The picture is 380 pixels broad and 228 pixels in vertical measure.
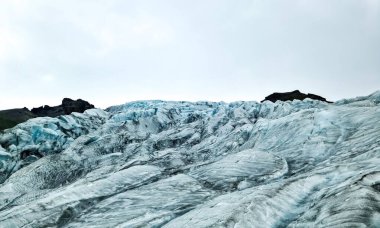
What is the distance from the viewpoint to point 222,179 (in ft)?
52.4

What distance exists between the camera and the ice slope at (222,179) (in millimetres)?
10305

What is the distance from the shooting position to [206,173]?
16844 millimetres

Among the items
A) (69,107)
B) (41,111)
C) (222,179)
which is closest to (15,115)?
(41,111)

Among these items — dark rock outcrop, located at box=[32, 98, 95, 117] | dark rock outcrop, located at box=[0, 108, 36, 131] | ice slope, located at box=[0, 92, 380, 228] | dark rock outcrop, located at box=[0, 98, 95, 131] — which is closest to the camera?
ice slope, located at box=[0, 92, 380, 228]

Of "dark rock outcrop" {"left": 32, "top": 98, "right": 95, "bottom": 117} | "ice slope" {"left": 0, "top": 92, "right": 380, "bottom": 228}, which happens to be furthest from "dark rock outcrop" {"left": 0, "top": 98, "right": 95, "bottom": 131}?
"ice slope" {"left": 0, "top": 92, "right": 380, "bottom": 228}

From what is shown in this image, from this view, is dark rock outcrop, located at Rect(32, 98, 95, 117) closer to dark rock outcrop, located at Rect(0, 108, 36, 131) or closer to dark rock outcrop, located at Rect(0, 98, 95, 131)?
dark rock outcrop, located at Rect(0, 98, 95, 131)

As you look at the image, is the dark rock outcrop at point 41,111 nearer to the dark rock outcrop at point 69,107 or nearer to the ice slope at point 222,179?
the dark rock outcrop at point 69,107

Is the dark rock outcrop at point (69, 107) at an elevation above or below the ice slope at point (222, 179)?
above

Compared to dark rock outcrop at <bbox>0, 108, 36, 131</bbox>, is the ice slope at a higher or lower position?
lower

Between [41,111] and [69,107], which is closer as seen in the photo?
[69,107]

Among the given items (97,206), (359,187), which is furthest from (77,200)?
(359,187)

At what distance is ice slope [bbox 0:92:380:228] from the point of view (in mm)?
10305

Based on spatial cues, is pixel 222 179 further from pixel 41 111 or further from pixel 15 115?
pixel 15 115

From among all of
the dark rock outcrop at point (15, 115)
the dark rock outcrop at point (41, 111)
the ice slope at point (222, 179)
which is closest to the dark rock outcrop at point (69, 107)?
the dark rock outcrop at point (41, 111)
